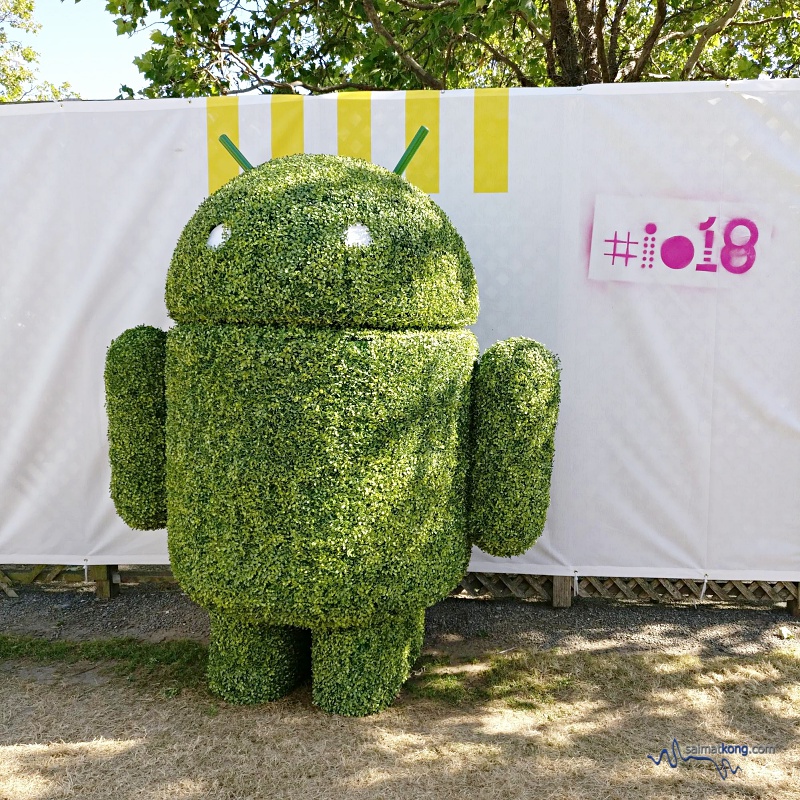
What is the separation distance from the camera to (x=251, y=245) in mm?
2395

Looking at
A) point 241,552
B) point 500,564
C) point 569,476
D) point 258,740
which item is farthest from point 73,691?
point 569,476

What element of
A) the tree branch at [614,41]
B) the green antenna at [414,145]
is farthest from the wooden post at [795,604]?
the tree branch at [614,41]

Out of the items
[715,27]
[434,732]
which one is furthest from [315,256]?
[715,27]

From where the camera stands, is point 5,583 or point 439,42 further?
point 439,42

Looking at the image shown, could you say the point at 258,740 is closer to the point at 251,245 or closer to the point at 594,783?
the point at 594,783

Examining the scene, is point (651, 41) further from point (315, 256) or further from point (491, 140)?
point (315, 256)

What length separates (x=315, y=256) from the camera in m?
2.37

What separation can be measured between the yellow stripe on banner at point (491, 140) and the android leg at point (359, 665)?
210 centimetres

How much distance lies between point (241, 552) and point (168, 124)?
2.34 m

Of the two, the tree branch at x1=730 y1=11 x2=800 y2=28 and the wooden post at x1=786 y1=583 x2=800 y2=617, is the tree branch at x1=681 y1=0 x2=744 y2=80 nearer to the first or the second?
the tree branch at x1=730 y1=11 x2=800 y2=28

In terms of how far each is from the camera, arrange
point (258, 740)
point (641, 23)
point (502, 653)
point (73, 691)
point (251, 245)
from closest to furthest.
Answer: point (251, 245), point (258, 740), point (73, 691), point (502, 653), point (641, 23)

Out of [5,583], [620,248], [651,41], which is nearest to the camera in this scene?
[620,248]

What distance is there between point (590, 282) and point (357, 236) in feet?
5.22

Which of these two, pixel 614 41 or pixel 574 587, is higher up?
pixel 614 41
